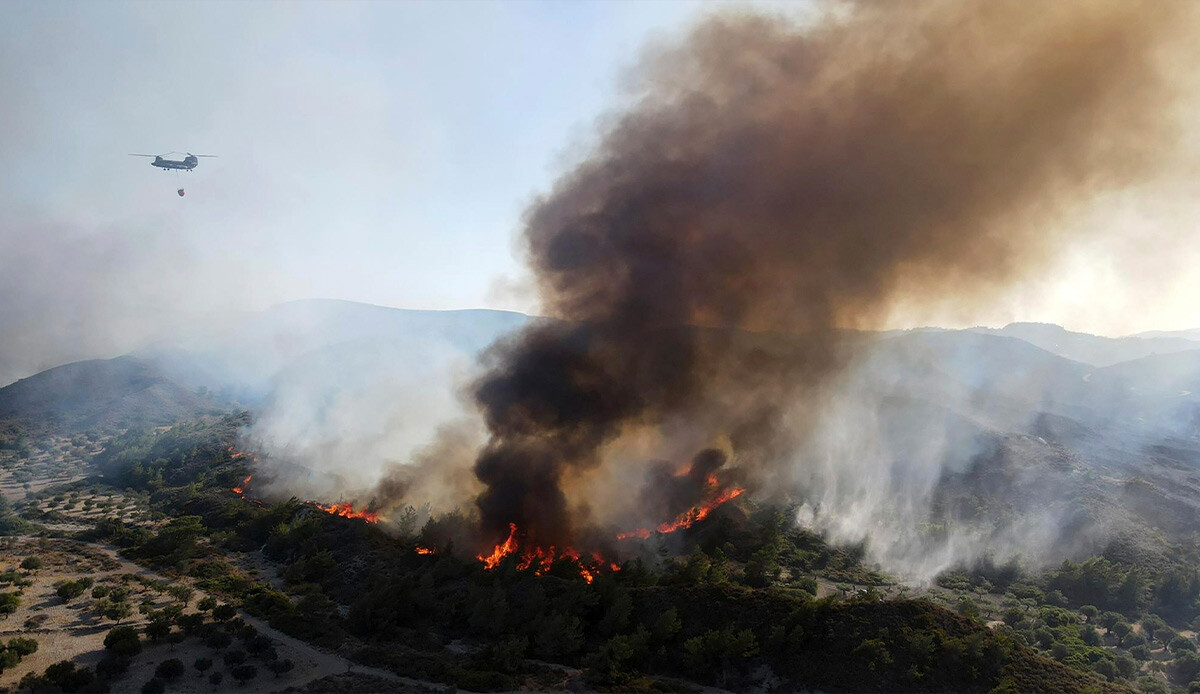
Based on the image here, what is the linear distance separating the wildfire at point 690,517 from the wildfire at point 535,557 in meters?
9.00

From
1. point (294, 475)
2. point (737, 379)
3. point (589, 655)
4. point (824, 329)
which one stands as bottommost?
point (589, 655)

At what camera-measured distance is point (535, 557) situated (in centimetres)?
4725

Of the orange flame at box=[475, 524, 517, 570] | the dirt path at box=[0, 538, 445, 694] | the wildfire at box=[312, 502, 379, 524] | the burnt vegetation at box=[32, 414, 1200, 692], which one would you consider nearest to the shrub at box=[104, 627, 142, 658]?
the dirt path at box=[0, 538, 445, 694]

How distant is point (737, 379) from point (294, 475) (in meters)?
59.1

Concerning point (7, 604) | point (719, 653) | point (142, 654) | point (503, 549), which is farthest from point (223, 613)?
point (719, 653)

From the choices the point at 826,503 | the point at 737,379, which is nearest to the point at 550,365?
the point at 737,379

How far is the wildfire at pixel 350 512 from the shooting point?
190ft

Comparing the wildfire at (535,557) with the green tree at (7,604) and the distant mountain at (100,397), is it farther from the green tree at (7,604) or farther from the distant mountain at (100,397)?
the distant mountain at (100,397)

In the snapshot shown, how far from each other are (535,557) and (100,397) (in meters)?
149

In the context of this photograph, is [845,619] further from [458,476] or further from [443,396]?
[443,396]

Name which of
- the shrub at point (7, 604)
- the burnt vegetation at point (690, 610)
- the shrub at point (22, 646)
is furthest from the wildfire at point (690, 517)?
the shrub at point (7, 604)

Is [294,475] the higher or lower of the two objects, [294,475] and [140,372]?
the lower

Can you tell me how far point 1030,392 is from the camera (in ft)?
446

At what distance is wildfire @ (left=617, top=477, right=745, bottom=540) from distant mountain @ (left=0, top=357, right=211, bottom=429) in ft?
413
